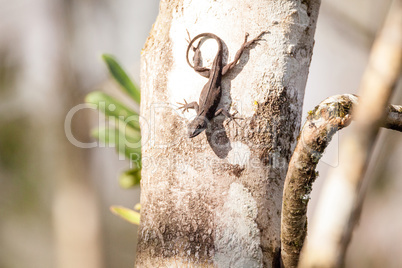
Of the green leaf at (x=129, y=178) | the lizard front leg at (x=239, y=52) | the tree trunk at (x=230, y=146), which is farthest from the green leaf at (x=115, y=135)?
the lizard front leg at (x=239, y=52)

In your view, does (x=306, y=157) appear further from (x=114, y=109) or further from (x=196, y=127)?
(x=114, y=109)

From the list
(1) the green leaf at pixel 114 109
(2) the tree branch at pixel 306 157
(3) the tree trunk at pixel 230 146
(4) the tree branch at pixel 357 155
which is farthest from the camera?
(1) the green leaf at pixel 114 109

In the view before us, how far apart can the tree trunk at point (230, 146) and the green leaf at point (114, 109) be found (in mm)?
1115

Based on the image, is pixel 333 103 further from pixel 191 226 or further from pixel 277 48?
pixel 191 226

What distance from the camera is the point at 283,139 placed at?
124 centimetres

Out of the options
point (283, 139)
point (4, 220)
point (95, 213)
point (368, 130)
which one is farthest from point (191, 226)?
point (4, 220)

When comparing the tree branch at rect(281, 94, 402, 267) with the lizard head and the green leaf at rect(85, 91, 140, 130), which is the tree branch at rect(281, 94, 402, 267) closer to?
the lizard head

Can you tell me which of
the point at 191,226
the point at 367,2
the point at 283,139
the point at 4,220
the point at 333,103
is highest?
the point at 367,2

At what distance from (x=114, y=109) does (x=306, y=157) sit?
63.0 inches

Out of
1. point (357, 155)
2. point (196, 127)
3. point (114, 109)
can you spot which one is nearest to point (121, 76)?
point (114, 109)

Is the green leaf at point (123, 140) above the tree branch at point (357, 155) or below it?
below

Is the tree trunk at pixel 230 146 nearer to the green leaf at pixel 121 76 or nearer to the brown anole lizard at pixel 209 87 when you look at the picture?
the brown anole lizard at pixel 209 87

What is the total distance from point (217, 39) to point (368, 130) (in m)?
0.76

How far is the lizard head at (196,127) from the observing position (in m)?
1.26
